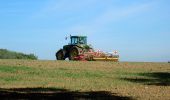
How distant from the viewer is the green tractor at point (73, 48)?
44156mm

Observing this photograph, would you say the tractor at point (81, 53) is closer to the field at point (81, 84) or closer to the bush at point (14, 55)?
the bush at point (14, 55)

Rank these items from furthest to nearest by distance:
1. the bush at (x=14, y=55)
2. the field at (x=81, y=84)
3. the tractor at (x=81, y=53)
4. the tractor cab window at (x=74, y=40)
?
the bush at (x=14, y=55)
the tractor cab window at (x=74, y=40)
the tractor at (x=81, y=53)
the field at (x=81, y=84)

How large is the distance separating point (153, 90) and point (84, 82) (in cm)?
367

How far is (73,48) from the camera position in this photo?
4406 cm

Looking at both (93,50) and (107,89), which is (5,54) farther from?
(107,89)

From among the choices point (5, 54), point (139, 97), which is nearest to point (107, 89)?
point (139, 97)

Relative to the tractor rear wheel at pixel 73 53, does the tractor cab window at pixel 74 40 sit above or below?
above

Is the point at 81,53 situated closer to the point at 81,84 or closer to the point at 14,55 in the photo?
the point at 14,55

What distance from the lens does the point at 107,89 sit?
18734mm

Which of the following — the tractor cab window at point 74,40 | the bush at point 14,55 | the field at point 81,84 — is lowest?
the field at point 81,84

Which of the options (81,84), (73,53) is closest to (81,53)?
(73,53)

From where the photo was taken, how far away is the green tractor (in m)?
44.2

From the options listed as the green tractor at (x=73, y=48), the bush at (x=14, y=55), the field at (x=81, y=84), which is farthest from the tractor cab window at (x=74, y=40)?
the field at (x=81, y=84)

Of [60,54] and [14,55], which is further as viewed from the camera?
[14,55]
